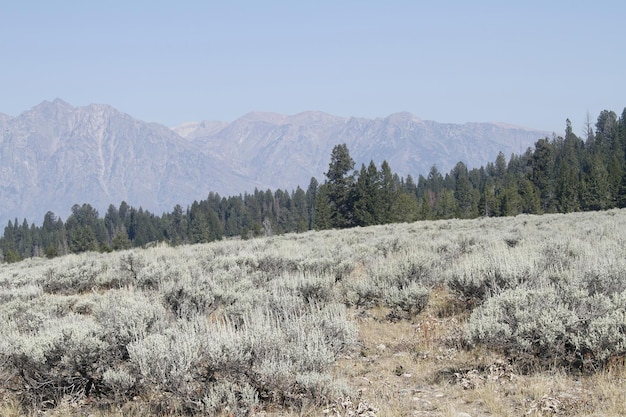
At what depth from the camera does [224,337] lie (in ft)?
17.7

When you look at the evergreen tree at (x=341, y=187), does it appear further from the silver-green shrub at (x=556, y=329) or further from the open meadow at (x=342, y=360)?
the silver-green shrub at (x=556, y=329)

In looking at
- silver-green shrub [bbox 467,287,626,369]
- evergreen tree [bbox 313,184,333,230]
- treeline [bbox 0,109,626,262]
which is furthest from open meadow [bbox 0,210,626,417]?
evergreen tree [bbox 313,184,333,230]

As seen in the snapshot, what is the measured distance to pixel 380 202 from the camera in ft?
201

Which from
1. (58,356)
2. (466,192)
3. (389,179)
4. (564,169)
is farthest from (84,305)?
(466,192)

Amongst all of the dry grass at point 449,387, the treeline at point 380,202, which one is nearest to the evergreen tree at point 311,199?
the treeline at point 380,202

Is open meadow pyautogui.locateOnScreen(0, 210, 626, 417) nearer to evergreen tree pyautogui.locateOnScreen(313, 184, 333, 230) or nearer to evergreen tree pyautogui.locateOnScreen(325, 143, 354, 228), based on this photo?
evergreen tree pyautogui.locateOnScreen(325, 143, 354, 228)

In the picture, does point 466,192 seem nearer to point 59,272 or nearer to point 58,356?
point 59,272

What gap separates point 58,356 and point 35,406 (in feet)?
1.89

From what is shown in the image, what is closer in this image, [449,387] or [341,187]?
→ [449,387]

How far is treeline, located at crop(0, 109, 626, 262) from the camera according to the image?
61.6m

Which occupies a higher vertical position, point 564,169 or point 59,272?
point 564,169

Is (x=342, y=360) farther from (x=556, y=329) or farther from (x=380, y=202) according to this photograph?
(x=380, y=202)

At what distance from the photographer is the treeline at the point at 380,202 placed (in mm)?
61562

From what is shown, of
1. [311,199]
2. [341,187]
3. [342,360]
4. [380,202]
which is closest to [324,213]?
[341,187]
